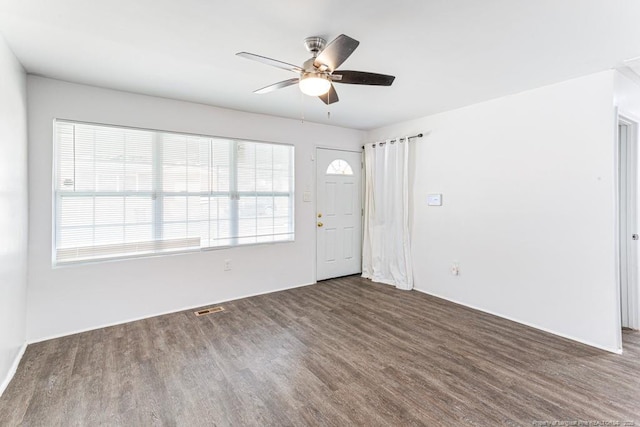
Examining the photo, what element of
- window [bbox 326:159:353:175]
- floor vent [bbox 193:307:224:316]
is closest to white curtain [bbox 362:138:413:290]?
window [bbox 326:159:353:175]

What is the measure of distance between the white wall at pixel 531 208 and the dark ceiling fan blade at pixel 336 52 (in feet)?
7.72

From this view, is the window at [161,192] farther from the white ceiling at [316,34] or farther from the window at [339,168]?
the window at [339,168]

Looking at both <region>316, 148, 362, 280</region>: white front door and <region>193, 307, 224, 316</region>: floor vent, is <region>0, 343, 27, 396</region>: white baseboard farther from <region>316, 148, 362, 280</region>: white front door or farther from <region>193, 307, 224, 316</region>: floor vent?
<region>316, 148, 362, 280</region>: white front door

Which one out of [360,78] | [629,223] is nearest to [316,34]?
[360,78]

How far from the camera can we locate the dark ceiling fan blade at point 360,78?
2.09 metres

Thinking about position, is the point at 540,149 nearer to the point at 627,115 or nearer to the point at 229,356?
the point at 627,115

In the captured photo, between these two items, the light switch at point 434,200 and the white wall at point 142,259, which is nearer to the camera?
the white wall at point 142,259

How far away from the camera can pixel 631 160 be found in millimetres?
2963

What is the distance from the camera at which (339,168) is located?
16.1 ft

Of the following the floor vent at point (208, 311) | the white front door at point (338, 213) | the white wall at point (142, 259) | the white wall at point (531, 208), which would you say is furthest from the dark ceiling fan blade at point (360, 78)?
the floor vent at point (208, 311)

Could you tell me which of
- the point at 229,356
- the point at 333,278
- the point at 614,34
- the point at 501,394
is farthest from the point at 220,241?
the point at 614,34

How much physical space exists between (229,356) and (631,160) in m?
4.27

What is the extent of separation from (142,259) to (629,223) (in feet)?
16.7

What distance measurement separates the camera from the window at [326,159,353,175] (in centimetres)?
479
